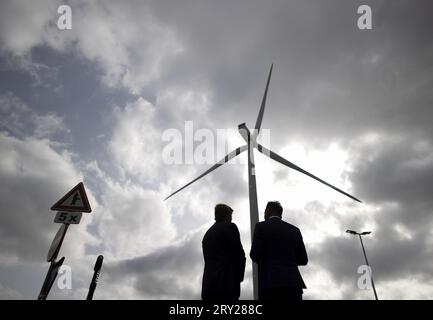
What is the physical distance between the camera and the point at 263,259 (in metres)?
4.54

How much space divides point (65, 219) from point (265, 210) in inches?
170

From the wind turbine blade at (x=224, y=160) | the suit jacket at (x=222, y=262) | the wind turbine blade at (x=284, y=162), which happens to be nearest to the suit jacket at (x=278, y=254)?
the suit jacket at (x=222, y=262)

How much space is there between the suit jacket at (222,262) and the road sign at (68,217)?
10.4ft

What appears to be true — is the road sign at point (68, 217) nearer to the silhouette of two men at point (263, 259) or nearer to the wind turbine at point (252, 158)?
the silhouette of two men at point (263, 259)

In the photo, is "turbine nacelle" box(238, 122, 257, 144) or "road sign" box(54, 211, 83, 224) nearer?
"road sign" box(54, 211, 83, 224)

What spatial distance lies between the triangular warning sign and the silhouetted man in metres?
3.25

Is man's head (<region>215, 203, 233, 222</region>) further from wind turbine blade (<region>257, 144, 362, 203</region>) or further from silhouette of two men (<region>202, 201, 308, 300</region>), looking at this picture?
wind turbine blade (<region>257, 144, 362, 203</region>)

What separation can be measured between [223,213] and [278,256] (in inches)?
49.3

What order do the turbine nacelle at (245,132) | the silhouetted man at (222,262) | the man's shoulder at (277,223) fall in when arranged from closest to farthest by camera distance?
the silhouetted man at (222,262) < the man's shoulder at (277,223) < the turbine nacelle at (245,132)

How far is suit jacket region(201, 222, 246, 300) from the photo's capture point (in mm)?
4387

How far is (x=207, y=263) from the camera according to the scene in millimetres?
4711

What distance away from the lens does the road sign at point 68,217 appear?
620cm

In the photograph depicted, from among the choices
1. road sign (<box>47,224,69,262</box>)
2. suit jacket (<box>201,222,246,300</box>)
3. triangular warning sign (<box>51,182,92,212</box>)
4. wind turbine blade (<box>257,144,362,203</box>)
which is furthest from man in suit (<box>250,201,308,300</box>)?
wind turbine blade (<box>257,144,362,203</box>)
